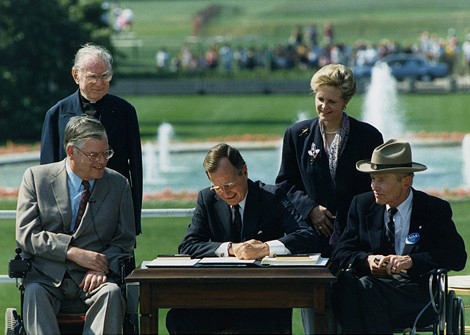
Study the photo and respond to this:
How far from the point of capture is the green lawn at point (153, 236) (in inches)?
393

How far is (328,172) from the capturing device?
6555mm

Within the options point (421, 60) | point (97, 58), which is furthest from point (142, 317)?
point (421, 60)

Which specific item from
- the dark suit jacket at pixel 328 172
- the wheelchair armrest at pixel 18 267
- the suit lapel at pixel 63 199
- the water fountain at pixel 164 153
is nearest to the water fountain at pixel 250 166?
the water fountain at pixel 164 153

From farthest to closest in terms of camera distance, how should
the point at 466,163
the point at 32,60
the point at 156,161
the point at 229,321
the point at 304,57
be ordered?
1. the point at 304,57
2. the point at 32,60
3. the point at 156,161
4. the point at 466,163
5. the point at 229,321

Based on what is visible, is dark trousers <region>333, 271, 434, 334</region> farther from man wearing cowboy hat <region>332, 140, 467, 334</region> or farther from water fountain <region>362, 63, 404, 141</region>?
water fountain <region>362, 63, 404, 141</region>

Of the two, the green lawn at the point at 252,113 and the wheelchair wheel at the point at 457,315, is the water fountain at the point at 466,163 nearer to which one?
the green lawn at the point at 252,113

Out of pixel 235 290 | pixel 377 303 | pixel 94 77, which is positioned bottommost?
pixel 377 303

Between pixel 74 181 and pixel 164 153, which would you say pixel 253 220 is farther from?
pixel 164 153

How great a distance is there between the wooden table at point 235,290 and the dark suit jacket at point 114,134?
3.89 feet

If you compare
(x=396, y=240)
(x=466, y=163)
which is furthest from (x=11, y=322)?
(x=466, y=163)

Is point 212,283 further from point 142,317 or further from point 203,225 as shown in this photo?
point 203,225

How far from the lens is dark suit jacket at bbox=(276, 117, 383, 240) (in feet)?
21.5

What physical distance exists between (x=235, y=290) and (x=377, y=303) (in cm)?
77

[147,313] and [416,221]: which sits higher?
[416,221]
